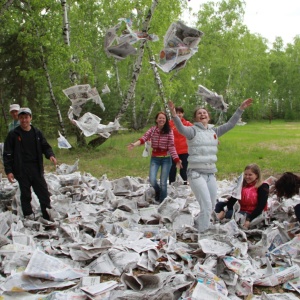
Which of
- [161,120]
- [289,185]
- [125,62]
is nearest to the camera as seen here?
[289,185]

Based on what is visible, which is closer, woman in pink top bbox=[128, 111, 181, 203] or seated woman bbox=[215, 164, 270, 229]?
seated woman bbox=[215, 164, 270, 229]

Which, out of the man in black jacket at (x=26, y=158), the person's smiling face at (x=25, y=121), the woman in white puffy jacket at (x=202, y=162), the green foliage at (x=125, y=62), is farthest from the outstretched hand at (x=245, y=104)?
the green foliage at (x=125, y=62)

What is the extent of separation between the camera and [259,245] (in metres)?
3.58

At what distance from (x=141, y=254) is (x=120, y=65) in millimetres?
20131

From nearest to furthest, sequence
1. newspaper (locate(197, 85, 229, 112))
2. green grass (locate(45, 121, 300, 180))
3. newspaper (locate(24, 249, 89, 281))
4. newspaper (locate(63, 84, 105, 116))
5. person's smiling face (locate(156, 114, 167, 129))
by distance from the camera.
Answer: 1. newspaper (locate(24, 249, 89, 281))
2. newspaper (locate(197, 85, 229, 112))
3. person's smiling face (locate(156, 114, 167, 129))
4. newspaper (locate(63, 84, 105, 116))
5. green grass (locate(45, 121, 300, 180))

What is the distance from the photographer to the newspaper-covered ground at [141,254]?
2.84 metres

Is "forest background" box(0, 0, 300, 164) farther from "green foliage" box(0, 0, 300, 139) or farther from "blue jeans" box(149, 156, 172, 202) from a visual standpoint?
"blue jeans" box(149, 156, 172, 202)

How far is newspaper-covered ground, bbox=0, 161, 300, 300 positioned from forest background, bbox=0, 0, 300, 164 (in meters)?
4.12

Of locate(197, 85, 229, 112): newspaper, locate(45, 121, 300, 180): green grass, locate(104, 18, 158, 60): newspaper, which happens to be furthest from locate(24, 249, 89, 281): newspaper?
locate(45, 121, 300, 180): green grass

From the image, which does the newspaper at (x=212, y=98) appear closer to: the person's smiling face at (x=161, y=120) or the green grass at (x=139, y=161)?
the person's smiling face at (x=161, y=120)

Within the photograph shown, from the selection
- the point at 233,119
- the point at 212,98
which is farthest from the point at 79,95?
the point at 233,119

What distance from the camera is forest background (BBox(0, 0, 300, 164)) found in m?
11.0

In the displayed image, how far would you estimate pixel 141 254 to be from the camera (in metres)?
3.49

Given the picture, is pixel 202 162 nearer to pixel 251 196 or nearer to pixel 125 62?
pixel 251 196
